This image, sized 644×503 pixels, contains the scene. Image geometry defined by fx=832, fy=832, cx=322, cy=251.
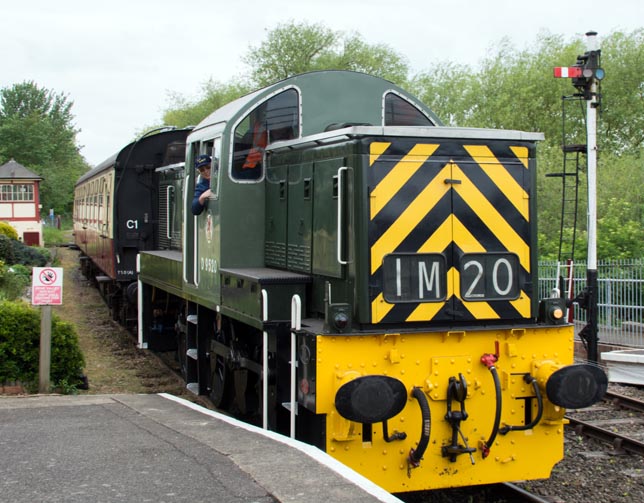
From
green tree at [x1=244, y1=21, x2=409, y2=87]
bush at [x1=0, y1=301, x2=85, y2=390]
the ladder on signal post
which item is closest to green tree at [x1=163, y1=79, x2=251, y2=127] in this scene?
green tree at [x1=244, y1=21, x2=409, y2=87]

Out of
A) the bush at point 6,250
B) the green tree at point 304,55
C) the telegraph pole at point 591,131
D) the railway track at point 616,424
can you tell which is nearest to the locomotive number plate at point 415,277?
the railway track at point 616,424

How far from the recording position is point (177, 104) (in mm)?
62594

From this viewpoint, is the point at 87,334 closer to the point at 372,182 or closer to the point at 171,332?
the point at 171,332

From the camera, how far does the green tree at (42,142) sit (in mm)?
57688

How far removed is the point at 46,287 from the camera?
31.3ft

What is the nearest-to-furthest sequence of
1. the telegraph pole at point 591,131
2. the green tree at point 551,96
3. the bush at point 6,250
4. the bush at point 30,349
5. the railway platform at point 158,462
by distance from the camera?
the railway platform at point 158,462, the bush at point 30,349, the telegraph pole at point 591,131, the bush at point 6,250, the green tree at point 551,96

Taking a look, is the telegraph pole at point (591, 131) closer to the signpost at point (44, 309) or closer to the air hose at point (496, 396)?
the air hose at point (496, 396)

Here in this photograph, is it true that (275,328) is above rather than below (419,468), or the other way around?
above

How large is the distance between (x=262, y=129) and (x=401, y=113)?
4.41ft

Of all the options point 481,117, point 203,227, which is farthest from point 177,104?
point 203,227

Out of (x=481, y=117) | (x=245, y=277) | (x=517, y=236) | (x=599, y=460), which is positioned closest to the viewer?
(x=517, y=236)

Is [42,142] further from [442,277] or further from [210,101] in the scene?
[442,277]

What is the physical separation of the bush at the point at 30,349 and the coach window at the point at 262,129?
12.2ft

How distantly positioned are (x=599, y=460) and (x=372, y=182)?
11.7ft
